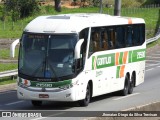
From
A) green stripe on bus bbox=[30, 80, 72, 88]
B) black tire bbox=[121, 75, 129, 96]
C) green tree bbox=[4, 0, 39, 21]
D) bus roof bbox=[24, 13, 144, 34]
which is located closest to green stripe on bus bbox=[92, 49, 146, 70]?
black tire bbox=[121, 75, 129, 96]

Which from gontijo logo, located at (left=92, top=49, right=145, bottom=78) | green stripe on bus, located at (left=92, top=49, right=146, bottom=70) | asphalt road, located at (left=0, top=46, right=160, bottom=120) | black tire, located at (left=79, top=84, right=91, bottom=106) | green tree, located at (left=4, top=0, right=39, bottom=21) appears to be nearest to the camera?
asphalt road, located at (left=0, top=46, right=160, bottom=120)

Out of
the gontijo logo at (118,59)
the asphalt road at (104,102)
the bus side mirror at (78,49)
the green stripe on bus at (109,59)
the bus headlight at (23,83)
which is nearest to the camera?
the bus side mirror at (78,49)

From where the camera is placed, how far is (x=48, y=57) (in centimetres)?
2027

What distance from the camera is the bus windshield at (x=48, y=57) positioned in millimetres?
20234

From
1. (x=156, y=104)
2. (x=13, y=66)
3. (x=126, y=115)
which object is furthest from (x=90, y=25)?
(x=13, y=66)

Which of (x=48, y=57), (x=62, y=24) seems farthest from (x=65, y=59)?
(x=62, y=24)

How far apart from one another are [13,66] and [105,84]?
37.8 ft

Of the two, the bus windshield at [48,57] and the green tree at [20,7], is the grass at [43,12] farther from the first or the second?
the bus windshield at [48,57]

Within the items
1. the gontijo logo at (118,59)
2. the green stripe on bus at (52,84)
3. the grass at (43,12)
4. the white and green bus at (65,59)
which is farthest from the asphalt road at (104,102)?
the grass at (43,12)

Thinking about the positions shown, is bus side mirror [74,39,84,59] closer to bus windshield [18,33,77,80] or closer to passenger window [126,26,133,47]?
bus windshield [18,33,77,80]

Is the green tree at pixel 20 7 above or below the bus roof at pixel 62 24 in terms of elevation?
below

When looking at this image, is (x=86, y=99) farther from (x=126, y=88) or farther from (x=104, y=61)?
(x=126, y=88)

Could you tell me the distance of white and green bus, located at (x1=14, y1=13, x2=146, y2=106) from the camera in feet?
66.2

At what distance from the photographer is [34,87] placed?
20250mm
